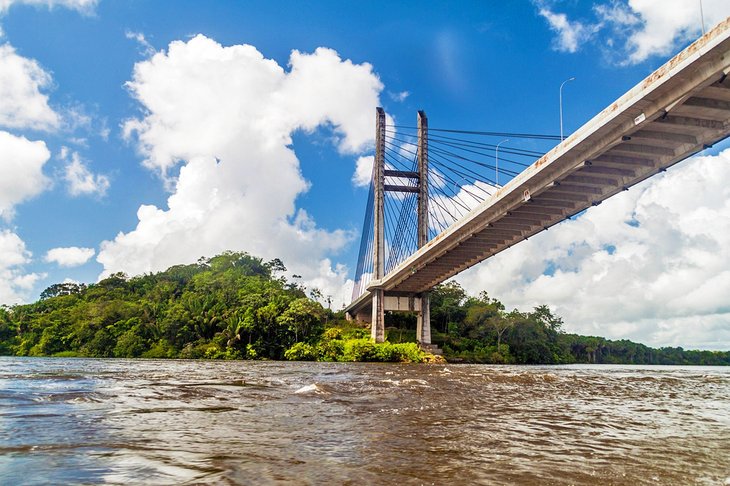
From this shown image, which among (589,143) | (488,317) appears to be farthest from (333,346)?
(589,143)

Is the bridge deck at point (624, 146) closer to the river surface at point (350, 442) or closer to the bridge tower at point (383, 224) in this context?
the river surface at point (350, 442)

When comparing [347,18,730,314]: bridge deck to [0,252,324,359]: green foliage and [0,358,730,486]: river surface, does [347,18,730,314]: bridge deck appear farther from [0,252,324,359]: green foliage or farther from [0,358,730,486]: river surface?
[0,252,324,359]: green foliage

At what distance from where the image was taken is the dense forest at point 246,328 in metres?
42.9

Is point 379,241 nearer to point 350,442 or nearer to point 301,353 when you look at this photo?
point 301,353

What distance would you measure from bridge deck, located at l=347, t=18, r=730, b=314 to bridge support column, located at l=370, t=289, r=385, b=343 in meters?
15.9

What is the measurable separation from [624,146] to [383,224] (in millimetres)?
26545

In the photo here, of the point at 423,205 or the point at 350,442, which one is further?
the point at 423,205

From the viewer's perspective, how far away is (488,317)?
5472 centimetres

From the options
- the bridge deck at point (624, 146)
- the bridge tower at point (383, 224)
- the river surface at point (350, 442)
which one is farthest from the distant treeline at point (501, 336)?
the river surface at point (350, 442)

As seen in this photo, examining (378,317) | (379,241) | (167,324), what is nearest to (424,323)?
(378,317)

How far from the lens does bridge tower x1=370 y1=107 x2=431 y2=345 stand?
41.2m

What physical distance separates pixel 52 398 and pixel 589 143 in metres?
16.3

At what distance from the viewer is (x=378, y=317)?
42312 millimetres

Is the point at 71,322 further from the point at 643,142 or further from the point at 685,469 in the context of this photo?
the point at 685,469
